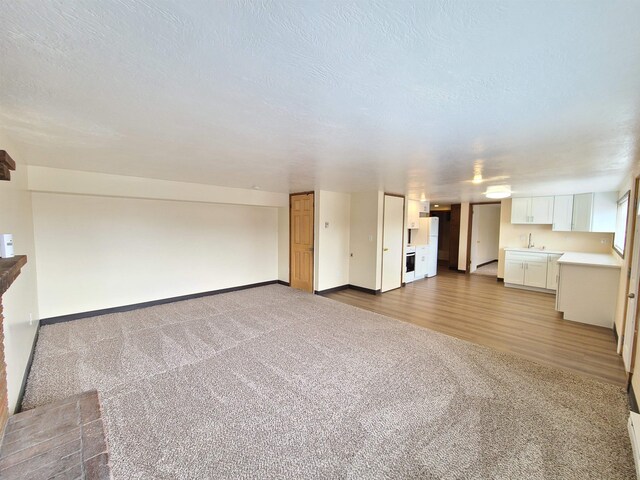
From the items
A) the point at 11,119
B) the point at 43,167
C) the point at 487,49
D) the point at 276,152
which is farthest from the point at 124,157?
the point at 487,49

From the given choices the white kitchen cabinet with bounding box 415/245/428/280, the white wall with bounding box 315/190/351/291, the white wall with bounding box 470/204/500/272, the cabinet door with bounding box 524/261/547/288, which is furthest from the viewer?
the white wall with bounding box 470/204/500/272

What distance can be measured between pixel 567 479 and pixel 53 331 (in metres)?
5.76

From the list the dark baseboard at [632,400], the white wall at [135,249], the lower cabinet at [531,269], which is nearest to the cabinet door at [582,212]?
the lower cabinet at [531,269]

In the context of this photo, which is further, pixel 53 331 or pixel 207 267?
pixel 207 267

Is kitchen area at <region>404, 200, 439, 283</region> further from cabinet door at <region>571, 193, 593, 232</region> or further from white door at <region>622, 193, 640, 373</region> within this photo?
white door at <region>622, 193, 640, 373</region>

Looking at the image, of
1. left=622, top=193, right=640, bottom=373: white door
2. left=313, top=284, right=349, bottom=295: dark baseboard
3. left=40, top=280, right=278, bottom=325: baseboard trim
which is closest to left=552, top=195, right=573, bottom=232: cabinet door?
left=622, top=193, right=640, bottom=373: white door

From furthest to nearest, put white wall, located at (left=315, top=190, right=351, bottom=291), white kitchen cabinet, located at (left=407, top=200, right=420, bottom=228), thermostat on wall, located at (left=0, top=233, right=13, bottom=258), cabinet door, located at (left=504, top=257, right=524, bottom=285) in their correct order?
white kitchen cabinet, located at (left=407, top=200, right=420, bottom=228) → cabinet door, located at (left=504, top=257, right=524, bottom=285) → white wall, located at (left=315, top=190, right=351, bottom=291) → thermostat on wall, located at (left=0, top=233, right=13, bottom=258)

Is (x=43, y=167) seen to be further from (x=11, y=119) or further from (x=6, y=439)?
(x=6, y=439)

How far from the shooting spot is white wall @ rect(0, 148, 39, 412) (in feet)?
7.05

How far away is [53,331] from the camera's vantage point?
3811 mm

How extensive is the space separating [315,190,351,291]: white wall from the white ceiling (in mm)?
3128

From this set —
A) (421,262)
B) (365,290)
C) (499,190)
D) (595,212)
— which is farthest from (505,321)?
(595,212)

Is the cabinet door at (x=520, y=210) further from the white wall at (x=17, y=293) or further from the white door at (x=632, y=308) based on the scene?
the white wall at (x=17, y=293)

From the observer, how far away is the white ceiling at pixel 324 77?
97cm
